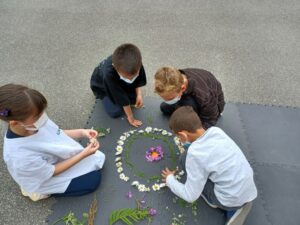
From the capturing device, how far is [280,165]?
2.38 metres

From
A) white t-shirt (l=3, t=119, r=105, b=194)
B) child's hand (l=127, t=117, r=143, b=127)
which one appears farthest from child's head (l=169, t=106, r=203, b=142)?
child's hand (l=127, t=117, r=143, b=127)

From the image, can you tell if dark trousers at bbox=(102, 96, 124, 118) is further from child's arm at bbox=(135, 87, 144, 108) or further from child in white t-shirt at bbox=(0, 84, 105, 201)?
child in white t-shirt at bbox=(0, 84, 105, 201)

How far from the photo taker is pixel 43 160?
1.88 metres

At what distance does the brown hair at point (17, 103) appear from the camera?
158cm

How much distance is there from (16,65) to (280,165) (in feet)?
9.44

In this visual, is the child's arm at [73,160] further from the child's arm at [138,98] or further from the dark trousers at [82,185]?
the child's arm at [138,98]

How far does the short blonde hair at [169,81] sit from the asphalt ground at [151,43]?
0.86 m

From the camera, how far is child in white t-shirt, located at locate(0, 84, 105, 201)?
162 centimetres

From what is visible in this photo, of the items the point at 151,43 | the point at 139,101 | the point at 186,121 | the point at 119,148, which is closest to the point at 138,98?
the point at 139,101

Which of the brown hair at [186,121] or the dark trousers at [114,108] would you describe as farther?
the dark trousers at [114,108]

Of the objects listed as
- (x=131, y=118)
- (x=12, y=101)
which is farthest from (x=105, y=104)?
(x=12, y=101)

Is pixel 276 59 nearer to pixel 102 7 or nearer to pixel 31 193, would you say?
pixel 102 7

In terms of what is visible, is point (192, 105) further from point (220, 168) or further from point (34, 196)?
point (34, 196)

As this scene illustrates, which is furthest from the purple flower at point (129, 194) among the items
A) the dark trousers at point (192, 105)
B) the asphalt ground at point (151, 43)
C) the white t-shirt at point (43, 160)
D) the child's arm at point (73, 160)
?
the asphalt ground at point (151, 43)
